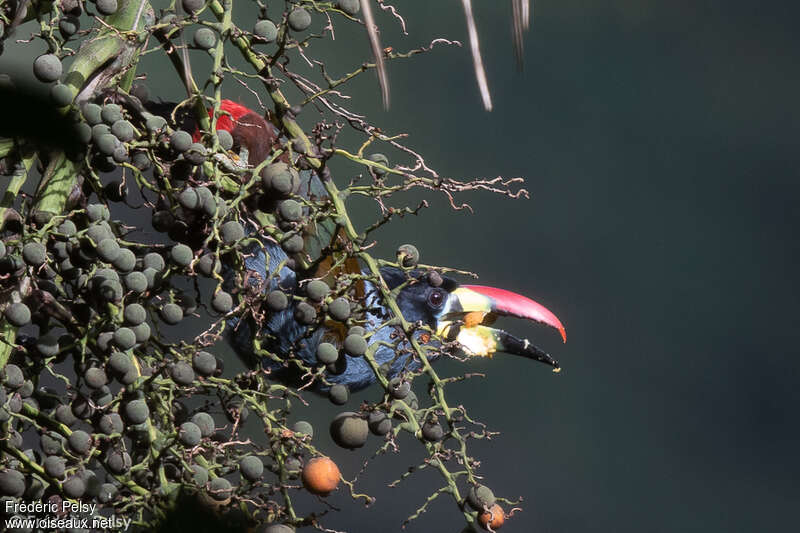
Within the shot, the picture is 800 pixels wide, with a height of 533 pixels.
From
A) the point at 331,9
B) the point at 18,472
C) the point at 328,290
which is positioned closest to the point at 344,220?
the point at 328,290

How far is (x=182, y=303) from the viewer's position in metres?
0.94

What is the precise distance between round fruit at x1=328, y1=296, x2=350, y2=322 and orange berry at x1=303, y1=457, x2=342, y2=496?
Result: 0.12m

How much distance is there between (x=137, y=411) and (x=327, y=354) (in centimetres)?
17

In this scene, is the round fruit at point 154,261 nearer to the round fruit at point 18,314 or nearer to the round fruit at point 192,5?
the round fruit at point 18,314

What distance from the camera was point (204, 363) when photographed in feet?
2.72

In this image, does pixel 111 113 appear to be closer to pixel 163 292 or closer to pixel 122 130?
pixel 122 130

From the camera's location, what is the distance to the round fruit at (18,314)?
0.80m

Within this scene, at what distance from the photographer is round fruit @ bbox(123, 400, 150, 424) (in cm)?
81

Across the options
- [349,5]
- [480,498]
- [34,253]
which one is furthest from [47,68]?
[480,498]

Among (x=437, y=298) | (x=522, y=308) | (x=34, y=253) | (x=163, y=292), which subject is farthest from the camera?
(x=437, y=298)

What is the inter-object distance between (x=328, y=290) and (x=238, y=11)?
1.35m

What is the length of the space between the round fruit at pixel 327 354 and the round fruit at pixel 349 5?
30cm

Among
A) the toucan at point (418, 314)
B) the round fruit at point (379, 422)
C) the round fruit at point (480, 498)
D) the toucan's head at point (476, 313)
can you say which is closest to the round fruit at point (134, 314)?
the round fruit at point (379, 422)

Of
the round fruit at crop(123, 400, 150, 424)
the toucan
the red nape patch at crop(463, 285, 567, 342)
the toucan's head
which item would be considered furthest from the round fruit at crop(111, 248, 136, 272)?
the red nape patch at crop(463, 285, 567, 342)
